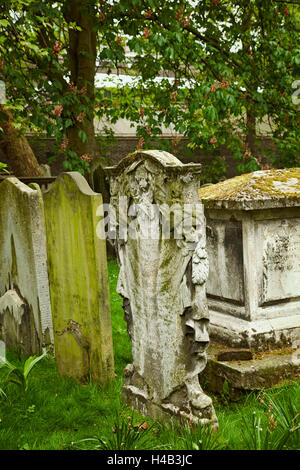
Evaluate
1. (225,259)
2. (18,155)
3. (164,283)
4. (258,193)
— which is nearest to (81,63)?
(18,155)

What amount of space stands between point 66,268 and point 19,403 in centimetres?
119

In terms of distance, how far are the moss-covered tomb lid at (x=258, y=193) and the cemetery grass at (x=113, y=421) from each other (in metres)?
1.51

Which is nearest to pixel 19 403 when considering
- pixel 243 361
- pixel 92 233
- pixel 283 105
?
pixel 92 233

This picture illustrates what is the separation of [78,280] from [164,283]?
1.04 m

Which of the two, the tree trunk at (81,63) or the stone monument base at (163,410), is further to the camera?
the tree trunk at (81,63)

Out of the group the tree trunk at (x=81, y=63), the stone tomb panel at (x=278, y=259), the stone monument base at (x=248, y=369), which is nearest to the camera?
the stone monument base at (x=248, y=369)

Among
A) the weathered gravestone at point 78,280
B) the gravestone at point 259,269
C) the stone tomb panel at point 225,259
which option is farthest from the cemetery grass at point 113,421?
the stone tomb panel at point 225,259

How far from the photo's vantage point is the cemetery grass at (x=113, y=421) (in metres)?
3.21

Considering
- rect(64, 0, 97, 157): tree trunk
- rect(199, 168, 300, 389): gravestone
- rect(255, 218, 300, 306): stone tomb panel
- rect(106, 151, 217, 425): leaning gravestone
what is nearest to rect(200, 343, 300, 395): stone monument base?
rect(199, 168, 300, 389): gravestone

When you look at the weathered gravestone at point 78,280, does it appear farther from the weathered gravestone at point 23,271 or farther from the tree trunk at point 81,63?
the tree trunk at point 81,63

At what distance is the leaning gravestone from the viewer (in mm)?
3676

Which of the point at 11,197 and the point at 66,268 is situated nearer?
the point at 66,268

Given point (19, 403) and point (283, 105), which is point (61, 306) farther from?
point (283, 105)

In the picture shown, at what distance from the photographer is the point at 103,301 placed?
14.6ft
